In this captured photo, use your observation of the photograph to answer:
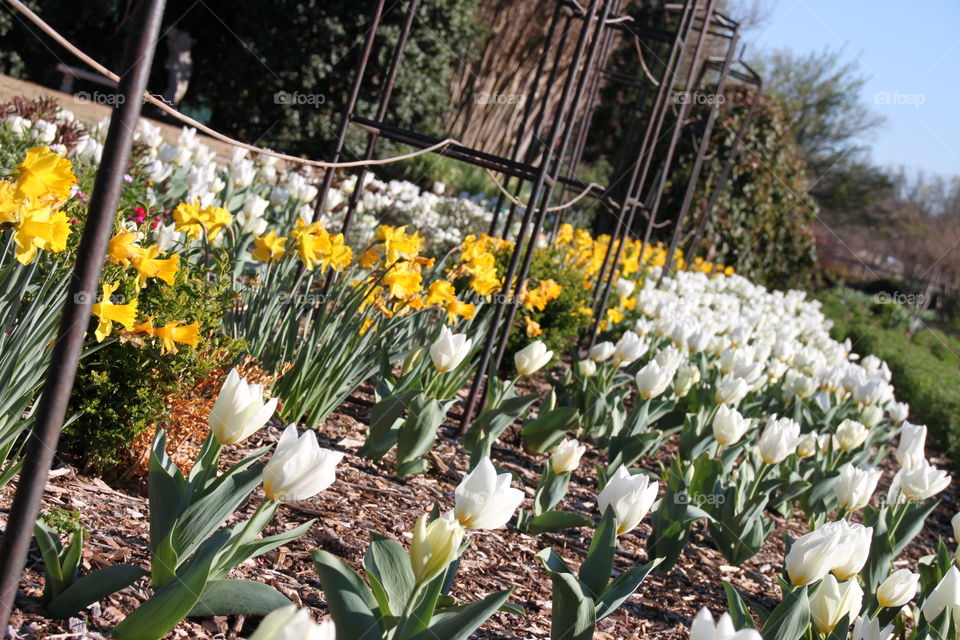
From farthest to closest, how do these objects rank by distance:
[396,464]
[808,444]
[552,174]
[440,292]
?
[552,174], [808,444], [440,292], [396,464]

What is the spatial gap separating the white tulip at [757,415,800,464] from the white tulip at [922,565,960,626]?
921mm

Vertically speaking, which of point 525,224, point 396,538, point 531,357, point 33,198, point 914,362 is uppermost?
point 525,224

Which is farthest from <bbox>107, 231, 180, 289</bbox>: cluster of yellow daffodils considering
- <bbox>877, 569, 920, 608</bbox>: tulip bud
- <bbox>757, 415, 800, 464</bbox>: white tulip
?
<bbox>757, 415, 800, 464</bbox>: white tulip

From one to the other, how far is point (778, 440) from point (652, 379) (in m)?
0.62

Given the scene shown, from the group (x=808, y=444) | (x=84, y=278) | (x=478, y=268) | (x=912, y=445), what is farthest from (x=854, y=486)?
(x=84, y=278)

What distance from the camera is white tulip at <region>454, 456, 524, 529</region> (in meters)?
1.62

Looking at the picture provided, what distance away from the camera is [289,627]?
99 cm

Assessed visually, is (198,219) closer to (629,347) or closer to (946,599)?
(629,347)

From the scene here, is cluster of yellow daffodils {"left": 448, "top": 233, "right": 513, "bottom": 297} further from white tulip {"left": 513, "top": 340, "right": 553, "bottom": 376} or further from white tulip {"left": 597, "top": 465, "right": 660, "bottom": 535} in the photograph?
white tulip {"left": 597, "top": 465, "right": 660, "bottom": 535}

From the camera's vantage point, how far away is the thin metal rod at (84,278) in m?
1.20

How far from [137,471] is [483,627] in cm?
98

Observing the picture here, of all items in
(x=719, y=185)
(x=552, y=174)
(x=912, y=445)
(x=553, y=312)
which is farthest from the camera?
(x=719, y=185)

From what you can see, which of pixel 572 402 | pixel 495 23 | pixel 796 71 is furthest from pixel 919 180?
pixel 572 402

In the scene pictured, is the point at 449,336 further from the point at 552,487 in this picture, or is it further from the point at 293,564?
the point at 293,564
